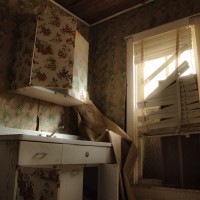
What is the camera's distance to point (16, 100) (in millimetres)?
2191

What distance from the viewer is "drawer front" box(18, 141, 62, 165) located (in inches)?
57.5

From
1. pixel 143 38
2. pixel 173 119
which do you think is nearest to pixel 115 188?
pixel 173 119

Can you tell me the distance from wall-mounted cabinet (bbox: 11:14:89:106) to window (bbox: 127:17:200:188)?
74 centimetres

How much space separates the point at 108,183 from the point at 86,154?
0.31 metres

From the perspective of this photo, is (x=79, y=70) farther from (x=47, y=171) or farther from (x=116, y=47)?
(x=47, y=171)

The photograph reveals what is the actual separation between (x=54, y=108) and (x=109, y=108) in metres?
0.65

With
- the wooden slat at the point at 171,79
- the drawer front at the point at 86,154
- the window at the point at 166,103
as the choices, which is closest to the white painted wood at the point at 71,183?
the drawer front at the point at 86,154

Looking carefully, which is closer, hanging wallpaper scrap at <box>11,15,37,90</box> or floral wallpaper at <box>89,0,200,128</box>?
hanging wallpaper scrap at <box>11,15,37,90</box>

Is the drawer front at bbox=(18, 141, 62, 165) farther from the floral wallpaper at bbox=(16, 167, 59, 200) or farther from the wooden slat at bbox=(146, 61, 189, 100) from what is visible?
the wooden slat at bbox=(146, 61, 189, 100)

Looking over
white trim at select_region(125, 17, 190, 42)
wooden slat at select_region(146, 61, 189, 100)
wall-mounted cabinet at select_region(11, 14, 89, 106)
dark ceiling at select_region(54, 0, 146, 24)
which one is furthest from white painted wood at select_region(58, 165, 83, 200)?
dark ceiling at select_region(54, 0, 146, 24)

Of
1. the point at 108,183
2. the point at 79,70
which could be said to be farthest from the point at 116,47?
the point at 108,183

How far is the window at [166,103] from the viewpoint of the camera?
217 centimetres

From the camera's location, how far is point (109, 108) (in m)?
2.77

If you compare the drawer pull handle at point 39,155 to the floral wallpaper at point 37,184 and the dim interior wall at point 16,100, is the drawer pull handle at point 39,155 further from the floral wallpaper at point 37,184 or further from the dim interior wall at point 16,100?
the dim interior wall at point 16,100
